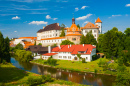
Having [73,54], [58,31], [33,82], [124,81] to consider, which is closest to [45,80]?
[33,82]

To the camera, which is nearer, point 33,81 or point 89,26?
point 33,81

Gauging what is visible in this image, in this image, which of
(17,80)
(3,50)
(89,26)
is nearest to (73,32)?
(89,26)

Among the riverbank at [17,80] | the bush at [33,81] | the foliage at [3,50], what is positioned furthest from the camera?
the foliage at [3,50]

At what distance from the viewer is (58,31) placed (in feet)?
255

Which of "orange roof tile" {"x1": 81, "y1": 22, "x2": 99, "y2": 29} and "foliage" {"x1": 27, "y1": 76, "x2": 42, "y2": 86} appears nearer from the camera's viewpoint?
"foliage" {"x1": 27, "y1": 76, "x2": 42, "y2": 86}

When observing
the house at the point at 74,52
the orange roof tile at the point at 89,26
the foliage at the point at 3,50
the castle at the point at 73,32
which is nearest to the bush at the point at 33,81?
the house at the point at 74,52

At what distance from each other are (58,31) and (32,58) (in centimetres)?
3472

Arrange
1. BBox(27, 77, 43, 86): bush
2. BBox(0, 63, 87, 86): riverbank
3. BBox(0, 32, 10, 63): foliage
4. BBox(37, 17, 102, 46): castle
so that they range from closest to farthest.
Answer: BBox(27, 77, 43, 86): bush
BBox(0, 63, 87, 86): riverbank
BBox(0, 32, 10, 63): foliage
BBox(37, 17, 102, 46): castle

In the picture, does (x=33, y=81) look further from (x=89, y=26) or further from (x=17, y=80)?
(x=89, y=26)

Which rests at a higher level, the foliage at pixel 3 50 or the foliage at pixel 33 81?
the foliage at pixel 3 50

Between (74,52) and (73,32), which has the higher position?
(73,32)

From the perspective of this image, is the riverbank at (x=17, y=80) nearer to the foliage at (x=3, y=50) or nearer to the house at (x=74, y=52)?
the foliage at (x=3, y=50)

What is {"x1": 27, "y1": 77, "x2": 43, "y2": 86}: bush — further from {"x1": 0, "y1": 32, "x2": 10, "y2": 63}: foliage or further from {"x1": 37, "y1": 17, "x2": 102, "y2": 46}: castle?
{"x1": 37, "y1": 17, "x2": 102, "y2": 46}: castle

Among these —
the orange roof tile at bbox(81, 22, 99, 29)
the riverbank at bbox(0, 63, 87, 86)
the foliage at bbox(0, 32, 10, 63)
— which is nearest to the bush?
the riverbank at bbox(0, 63, 87, 86)
